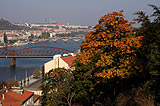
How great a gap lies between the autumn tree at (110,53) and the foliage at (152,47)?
0.13 m

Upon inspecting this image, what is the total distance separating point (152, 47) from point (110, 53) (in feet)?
2.76

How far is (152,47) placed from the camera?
3.57 m

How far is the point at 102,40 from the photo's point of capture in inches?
175

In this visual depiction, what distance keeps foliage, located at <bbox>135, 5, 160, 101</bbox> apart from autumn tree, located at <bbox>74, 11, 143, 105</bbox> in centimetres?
13

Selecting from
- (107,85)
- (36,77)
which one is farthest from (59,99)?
(36,77)

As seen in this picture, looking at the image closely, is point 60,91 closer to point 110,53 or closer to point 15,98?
point 110,53

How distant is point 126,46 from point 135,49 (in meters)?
0.14

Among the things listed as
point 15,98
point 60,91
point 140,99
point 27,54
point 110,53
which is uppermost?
point 110,53

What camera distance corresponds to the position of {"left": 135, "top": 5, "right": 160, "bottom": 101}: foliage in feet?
11.4

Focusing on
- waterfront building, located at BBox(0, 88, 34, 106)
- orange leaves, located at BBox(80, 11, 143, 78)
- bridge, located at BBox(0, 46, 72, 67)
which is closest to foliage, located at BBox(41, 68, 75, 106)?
orange leaves, located at BBox(80, 11, 143, 78)

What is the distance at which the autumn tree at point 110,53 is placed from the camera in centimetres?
415

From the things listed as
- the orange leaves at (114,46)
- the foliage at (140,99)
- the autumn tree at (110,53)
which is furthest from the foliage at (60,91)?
the foliage at (140,99)

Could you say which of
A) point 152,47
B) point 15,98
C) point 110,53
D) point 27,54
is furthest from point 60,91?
point 27,54

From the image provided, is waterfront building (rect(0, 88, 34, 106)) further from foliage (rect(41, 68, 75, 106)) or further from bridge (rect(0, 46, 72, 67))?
bridge (rect(0, 46, 72, 67))
